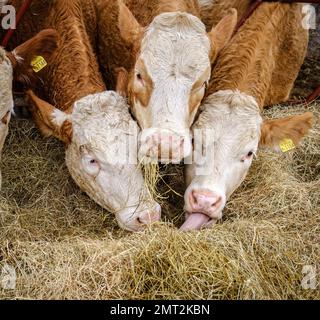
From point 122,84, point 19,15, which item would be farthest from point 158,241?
point 19,15

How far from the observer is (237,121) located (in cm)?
594

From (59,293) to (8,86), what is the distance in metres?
1.82

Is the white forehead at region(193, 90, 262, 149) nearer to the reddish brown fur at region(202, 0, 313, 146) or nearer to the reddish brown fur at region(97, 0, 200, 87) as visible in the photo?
the reddish brown fur at region(202, 0, 313, 146)

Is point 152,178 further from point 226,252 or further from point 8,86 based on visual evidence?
point 8,86

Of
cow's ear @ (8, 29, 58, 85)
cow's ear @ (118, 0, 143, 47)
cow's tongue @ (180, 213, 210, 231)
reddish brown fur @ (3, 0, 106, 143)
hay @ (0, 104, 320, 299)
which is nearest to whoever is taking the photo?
hay @ (0, 104, 320, 299)

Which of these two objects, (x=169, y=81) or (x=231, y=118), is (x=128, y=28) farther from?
(x=231, y=118)

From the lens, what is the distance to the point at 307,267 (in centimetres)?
537

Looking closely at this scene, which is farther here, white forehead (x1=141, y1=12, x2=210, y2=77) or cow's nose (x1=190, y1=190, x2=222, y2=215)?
white forehead (x1=141, y1=12, x2=210, y2=77)

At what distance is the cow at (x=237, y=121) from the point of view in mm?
5695

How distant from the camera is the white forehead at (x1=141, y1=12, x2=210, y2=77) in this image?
5.70 m

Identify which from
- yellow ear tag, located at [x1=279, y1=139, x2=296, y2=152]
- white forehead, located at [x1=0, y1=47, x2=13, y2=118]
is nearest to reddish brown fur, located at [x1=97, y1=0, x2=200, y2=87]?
white forehead, located at [x1=0, y1=47, x2=13, y2=118]

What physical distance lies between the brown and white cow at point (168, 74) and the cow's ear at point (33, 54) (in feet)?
2.02

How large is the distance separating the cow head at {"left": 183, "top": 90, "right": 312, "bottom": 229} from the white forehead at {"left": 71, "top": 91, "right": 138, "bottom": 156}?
1.91ft
